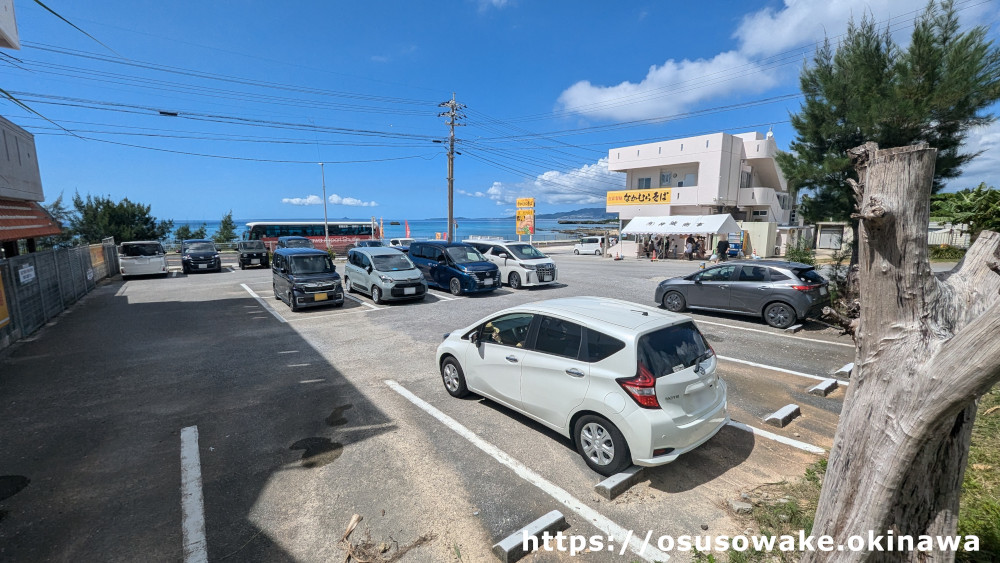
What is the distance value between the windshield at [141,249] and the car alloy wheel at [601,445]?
23.7 meters

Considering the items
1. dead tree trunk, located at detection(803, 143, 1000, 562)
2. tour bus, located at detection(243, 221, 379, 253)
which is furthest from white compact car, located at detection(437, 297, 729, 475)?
tour bus, located at detection(243, 221, 379, 253)

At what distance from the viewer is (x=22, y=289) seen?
31.5 feet

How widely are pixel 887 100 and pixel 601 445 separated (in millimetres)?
9840

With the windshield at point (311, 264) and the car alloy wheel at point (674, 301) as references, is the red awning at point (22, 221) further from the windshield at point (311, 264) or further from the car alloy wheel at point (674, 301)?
the car alloy wheel at point (674, 301)

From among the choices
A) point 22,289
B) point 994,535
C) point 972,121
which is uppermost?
point 972,121

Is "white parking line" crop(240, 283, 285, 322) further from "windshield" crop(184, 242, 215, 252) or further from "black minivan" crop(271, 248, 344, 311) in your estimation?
"windshield" crop(184, 242, 215, 252)

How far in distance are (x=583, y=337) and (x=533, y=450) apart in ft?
4.67

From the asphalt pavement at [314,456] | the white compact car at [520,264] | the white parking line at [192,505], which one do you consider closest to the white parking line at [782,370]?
the asphalt pavement at [314,456]

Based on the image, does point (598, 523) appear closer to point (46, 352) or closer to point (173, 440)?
point (173, 440)

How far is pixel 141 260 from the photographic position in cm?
1989

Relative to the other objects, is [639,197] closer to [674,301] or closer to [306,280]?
[674,301]

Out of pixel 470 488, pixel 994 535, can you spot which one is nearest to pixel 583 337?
pixel 470 488

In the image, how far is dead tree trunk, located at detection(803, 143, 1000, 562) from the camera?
1882 millimetres

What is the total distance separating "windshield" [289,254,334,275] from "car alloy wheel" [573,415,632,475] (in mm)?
11083
